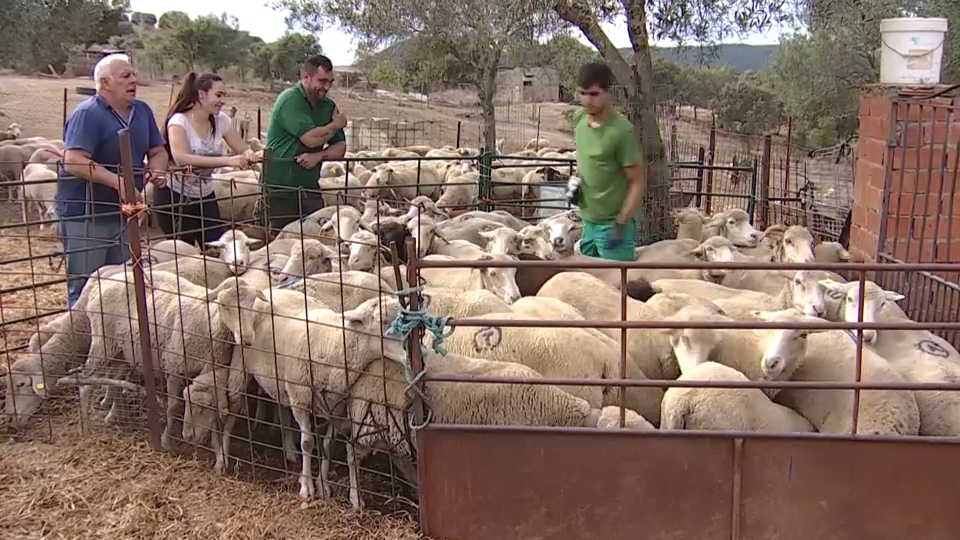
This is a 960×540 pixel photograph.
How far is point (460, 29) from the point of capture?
36.1ft

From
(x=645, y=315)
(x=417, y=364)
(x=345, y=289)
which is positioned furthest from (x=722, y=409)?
(x=345, y=289)

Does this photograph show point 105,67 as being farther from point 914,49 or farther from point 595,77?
point 914,49

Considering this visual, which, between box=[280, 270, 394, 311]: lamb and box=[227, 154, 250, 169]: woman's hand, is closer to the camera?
box=[280, 270, 394, 311]: lamb

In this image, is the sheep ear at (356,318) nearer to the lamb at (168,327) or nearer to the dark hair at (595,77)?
the lamb at (168,327)

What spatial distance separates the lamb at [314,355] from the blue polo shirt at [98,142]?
1.46 m

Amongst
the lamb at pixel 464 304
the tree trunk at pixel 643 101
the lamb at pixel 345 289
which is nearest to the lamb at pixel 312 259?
the lamb at pixel 345 289

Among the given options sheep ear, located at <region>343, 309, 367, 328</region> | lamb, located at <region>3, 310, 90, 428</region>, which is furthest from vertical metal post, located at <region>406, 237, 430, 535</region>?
lamb, located at <region>3, 310, 90, 428</region>

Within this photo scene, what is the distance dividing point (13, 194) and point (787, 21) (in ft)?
36.4

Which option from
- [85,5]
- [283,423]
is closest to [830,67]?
[85,5]

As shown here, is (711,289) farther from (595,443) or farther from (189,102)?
(189,102)

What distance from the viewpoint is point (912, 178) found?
5.65m

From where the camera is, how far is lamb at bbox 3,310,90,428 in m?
5.14

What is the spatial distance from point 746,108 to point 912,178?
91.6 feet

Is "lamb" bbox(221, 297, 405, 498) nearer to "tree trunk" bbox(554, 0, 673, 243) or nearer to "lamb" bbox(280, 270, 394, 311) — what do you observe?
"lamb" bbox(280, 270, 394, 311)
